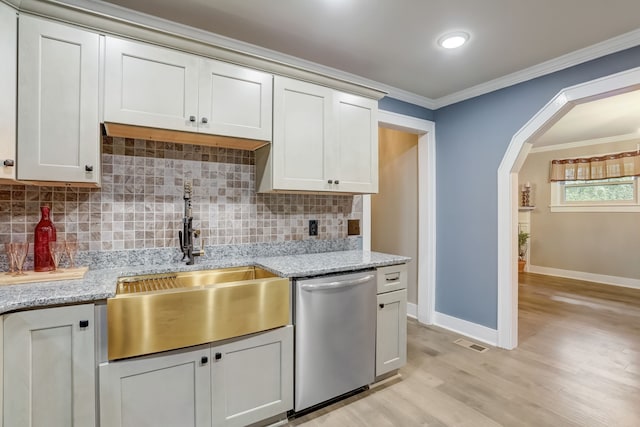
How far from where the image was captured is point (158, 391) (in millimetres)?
1505

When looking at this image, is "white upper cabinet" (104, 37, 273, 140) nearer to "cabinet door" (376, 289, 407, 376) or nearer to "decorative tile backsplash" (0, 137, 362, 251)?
"decorative tile backsplash" (0, 137, 362, 251)

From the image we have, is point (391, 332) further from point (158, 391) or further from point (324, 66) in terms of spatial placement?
point (324, 66)

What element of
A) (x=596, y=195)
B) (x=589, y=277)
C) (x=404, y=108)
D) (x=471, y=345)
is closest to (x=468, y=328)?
(x=471, y=345)

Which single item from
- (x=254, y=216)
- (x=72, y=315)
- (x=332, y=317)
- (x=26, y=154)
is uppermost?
(x=26, y=154)

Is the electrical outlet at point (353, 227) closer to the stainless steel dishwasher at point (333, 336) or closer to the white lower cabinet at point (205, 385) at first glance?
the stainless steel dishwasher at point (333, 336)

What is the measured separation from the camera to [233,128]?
1974mm

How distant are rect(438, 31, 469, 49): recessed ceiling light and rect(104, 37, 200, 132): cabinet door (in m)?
1.64

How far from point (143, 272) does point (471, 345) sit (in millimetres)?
2800

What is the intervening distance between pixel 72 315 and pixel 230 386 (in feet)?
2.66

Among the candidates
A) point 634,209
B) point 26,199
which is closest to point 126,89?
point 26,199

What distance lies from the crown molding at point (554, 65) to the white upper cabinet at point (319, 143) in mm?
1230

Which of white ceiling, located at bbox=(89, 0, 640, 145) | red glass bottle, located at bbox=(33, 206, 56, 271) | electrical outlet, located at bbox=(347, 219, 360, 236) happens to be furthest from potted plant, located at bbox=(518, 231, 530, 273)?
red glass bottle, located at bbox=(33, 206, 56, 271)

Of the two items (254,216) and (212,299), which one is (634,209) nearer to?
(254,216)

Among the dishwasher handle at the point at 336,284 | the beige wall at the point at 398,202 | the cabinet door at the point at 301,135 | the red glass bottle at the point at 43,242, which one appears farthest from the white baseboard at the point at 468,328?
the red glass bottle at the point at 43,242
